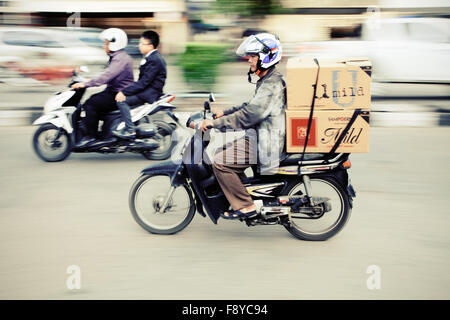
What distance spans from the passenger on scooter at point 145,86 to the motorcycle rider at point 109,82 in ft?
0.52

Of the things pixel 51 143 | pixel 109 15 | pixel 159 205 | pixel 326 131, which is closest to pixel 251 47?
pixel 326 131

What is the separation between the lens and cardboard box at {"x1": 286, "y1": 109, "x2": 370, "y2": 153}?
410 centimetres

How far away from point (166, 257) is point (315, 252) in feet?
3.92

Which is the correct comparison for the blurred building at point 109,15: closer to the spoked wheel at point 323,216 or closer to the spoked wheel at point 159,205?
the spoked wheel at point 159,205

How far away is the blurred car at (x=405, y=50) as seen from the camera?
11.2m

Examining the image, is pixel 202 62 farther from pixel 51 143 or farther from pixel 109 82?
pixel 51 143

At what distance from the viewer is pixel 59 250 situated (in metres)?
4.32

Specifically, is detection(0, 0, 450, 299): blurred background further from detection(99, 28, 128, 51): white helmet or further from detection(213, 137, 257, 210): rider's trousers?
detection(99, 28, 128, 51): white helmet

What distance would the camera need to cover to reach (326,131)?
415 centimetres

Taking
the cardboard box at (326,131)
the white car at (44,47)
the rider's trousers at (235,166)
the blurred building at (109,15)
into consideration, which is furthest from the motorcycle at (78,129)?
the blurred building at (109,15)

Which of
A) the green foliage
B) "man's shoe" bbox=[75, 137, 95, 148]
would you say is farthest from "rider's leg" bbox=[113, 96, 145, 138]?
the green foliage

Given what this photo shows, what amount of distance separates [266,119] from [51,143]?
3.69m

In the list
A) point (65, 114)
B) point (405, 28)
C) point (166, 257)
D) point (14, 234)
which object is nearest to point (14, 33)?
point (65, 114)

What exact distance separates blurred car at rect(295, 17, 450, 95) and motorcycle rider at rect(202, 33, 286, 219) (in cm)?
777
